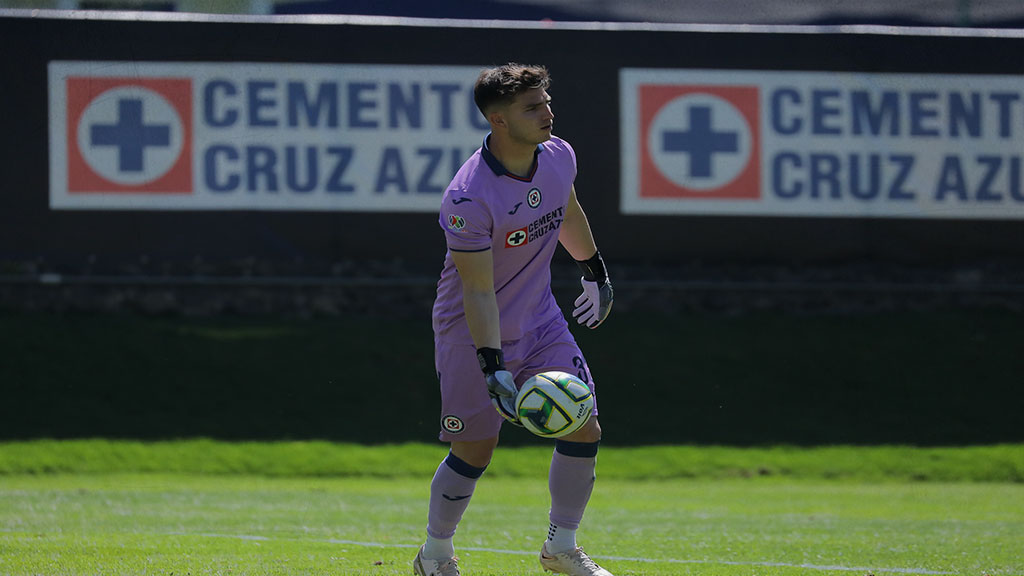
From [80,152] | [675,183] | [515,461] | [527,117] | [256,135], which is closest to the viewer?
[527,117]

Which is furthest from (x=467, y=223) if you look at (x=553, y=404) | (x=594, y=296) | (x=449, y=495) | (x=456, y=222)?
(x=449, y=495)

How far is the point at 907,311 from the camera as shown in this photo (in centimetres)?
1502

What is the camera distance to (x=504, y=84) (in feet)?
17.8

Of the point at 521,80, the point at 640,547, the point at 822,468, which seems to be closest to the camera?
the point at 521,80

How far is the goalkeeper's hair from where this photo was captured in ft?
17.8

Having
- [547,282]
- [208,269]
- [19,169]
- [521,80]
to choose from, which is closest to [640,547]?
[547,282]

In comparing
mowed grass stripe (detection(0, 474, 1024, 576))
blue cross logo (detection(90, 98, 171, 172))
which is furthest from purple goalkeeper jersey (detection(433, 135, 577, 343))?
blue cross logo (detection(90, 98, 171, 172))

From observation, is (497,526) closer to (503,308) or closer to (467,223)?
(503,308)

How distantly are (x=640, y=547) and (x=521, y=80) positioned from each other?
3116 millimetres

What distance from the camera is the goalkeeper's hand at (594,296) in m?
6.26

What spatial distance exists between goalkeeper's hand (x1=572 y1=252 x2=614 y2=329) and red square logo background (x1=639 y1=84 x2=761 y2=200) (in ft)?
28.4

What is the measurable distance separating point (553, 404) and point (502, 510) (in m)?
5.21

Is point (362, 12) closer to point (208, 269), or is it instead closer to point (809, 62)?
point (208, 269)

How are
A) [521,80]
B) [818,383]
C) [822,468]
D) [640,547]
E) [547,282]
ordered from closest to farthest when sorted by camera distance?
[521,80] < [547,282] < [640,547] < [822,468] < [818,383]
